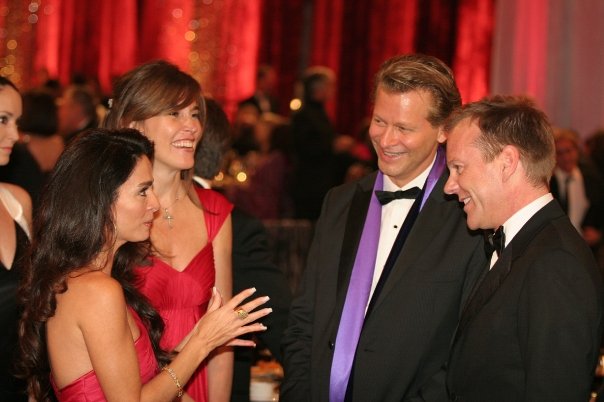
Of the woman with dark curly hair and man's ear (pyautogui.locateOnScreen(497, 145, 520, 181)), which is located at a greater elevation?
man's ear (pyautogui.locateOnScreen(497, 145, 520, 181))

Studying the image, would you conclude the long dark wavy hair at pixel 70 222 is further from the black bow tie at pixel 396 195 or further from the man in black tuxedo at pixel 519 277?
the man in black tuxedo at pixel 519 277

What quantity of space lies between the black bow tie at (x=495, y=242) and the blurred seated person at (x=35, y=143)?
305cm

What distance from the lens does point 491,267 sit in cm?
270

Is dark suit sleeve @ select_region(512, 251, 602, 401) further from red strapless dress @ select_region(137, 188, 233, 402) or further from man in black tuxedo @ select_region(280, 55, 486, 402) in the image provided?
red strapless dress @ select_region(137, 188, 233, 402)

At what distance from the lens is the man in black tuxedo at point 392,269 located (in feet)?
9.62

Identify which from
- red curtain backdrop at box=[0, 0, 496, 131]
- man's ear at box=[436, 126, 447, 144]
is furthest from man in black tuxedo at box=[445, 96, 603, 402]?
red curtain backdrop at box=[0, 0, 496, 131]

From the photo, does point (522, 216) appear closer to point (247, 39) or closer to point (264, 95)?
point (264, 95)

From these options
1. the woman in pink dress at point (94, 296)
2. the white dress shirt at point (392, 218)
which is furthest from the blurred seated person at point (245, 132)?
the woman in pink dress at point (94, 296)

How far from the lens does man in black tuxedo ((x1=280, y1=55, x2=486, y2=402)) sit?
293cm

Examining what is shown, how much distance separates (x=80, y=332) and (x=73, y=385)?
0.56 ft

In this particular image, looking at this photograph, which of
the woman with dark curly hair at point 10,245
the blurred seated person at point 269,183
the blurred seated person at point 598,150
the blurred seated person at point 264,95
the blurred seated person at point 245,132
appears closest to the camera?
the woman with dark curly hair at point 10,245

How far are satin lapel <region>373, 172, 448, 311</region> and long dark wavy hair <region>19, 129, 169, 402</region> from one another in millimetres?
920

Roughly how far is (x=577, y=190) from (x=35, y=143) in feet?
13.4

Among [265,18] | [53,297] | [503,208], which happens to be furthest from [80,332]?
[265,18]
